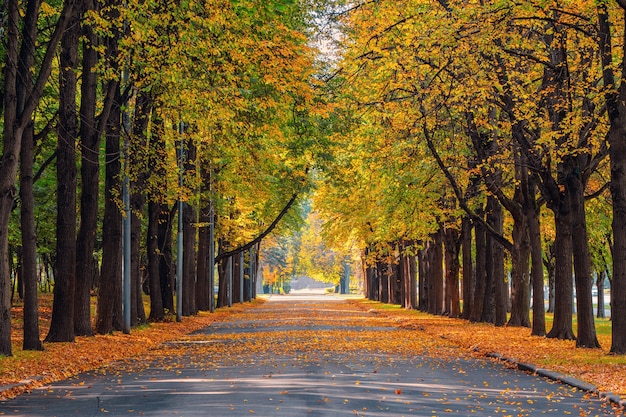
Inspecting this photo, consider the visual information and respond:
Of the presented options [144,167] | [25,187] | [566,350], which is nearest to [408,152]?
[144,167]

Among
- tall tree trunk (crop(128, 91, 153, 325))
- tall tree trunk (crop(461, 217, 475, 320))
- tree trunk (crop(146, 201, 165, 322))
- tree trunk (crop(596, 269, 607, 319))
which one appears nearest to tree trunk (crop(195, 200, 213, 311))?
tree trunk (crop(146, 201, 165, 322))

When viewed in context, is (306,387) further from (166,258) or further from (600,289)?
(600,289)

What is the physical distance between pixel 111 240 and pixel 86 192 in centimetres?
264

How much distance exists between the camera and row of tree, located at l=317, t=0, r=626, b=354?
70.6 ft

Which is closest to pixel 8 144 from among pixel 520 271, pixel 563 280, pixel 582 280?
pixel 582 280

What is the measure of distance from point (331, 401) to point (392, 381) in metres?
3.35

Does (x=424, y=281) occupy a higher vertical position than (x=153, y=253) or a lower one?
lower

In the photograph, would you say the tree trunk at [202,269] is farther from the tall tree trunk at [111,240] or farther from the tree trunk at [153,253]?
the tall tree trunk at [111,240]

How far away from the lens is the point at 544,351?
23031mm

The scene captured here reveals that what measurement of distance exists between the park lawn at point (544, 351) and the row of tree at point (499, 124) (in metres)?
Result: 0.90

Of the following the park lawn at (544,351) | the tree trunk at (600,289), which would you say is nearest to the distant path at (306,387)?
the park lawn at (544,351)

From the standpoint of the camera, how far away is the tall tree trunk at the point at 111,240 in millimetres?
28109

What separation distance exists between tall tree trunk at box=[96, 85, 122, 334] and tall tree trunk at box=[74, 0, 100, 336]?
130 centimetres

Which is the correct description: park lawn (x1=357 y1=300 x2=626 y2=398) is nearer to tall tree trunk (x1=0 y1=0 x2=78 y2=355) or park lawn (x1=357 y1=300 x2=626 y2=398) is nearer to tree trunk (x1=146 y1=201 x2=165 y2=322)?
tree trunk (x1=146 y1=201 x2=165 y2=322)
